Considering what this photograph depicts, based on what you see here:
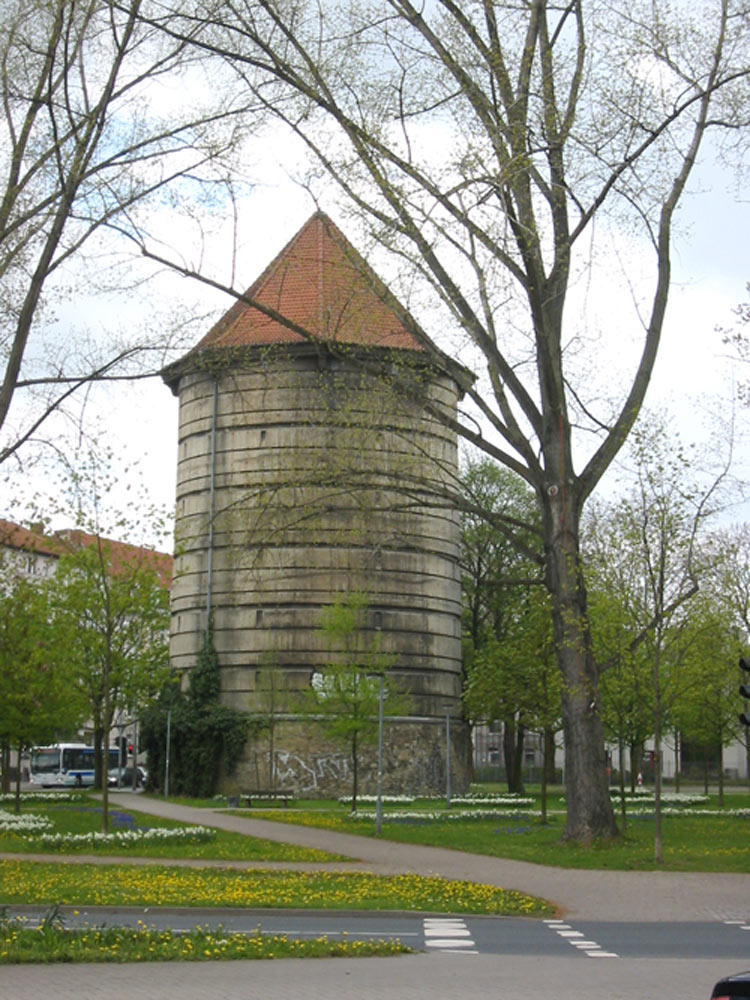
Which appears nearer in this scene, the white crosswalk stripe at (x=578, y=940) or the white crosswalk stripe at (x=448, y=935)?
the white crosswalk stripe at (x=578, y=940)

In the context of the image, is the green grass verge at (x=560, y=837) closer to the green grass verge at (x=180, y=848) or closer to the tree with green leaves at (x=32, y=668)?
the green grass verge at (x=180, y=848)

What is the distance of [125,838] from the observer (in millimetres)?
24812

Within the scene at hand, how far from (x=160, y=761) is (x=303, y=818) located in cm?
1706

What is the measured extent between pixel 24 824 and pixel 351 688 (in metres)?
11.8

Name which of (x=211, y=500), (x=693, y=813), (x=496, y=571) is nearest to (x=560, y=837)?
(x=693, y=813)

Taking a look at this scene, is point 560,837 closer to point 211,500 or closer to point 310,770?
point 310,770

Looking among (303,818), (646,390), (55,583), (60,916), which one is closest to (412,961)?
(60,916)

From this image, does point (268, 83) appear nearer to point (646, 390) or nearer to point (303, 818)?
point (646, 390)

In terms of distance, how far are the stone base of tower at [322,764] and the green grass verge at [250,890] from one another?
80.9 ft

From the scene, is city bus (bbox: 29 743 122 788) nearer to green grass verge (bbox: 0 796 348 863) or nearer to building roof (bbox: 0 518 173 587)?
building roof (bbox: 0 518 173 587)

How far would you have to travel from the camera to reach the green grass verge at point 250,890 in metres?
Result: 15.9

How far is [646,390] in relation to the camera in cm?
2508

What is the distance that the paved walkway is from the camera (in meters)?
16.8

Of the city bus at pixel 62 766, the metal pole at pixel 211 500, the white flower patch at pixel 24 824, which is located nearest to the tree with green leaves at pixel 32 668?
the white flower patch at pixel 24 824
